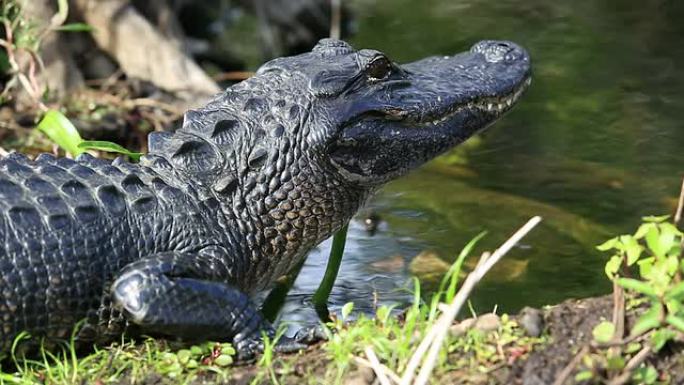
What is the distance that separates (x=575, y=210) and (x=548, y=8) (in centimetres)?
538

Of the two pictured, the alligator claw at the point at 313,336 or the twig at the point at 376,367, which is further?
the alligator claw at the point at 313,336

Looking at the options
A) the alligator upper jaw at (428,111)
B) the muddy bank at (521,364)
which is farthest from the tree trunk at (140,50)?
the muddy bank at (521,364)

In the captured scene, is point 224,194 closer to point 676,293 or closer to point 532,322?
point 532,322

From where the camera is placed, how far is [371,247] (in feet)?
20.6

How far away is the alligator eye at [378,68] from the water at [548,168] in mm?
1058

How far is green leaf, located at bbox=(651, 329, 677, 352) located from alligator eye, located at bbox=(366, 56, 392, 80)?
1.74 metres

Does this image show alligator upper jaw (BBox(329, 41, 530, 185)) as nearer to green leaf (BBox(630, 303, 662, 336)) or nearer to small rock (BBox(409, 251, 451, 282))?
small rock (BBox(409, 251, 451, 282))

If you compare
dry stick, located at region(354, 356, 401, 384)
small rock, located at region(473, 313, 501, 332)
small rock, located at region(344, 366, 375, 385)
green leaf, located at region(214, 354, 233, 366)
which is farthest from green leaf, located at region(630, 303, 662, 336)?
green leaf, located at region(214, 354, 233, 366)

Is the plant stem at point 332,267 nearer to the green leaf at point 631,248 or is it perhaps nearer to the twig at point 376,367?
the twig at point 376,367

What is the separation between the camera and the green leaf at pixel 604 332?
360cm

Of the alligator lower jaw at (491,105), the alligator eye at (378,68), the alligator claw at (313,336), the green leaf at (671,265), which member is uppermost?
the alligator eye at (378,68)

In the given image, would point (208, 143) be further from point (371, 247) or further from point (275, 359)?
point (371, 247)

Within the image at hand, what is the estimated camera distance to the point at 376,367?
3.53 meters

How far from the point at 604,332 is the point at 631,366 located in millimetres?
169
